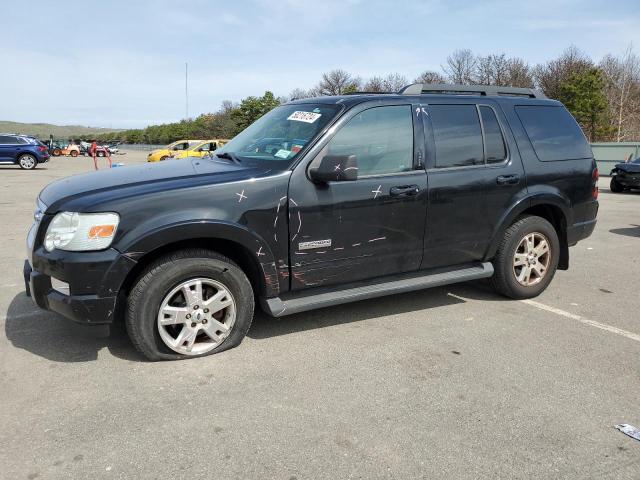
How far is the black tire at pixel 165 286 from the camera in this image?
3430 millimetres

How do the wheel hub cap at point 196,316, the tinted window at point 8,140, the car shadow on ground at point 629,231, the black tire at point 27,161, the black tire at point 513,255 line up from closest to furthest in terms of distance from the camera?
the wheel hub cap at point 196,316
the black tire at point 513,255
the car shadow on ground at point 629,231
the tinted window at point 8,140
the black tire at point 27,161

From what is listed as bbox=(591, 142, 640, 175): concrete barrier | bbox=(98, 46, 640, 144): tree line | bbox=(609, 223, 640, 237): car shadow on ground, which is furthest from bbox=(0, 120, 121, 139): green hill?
bbox=(609, 223, 640, 237): car shadow on ground

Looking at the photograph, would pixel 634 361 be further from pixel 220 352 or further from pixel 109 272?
pixel 109 272

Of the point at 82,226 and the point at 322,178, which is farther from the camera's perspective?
the point at 322,178

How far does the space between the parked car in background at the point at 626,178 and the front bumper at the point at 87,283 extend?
17.3 m

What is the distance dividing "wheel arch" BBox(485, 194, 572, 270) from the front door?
35.4 inches

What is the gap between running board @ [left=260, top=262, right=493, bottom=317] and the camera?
12.5 ft

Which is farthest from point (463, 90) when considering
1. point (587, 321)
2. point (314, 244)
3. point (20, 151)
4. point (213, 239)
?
point (20, 151)

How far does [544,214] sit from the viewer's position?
5234mm

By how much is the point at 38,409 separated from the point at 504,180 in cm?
395

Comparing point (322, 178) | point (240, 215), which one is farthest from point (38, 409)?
point (322, 178)

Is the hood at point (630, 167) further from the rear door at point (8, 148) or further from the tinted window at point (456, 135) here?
the rear door at point (8, 148)

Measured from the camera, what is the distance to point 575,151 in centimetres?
518

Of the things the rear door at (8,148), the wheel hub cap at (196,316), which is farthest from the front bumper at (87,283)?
the rear door at (8,148)
